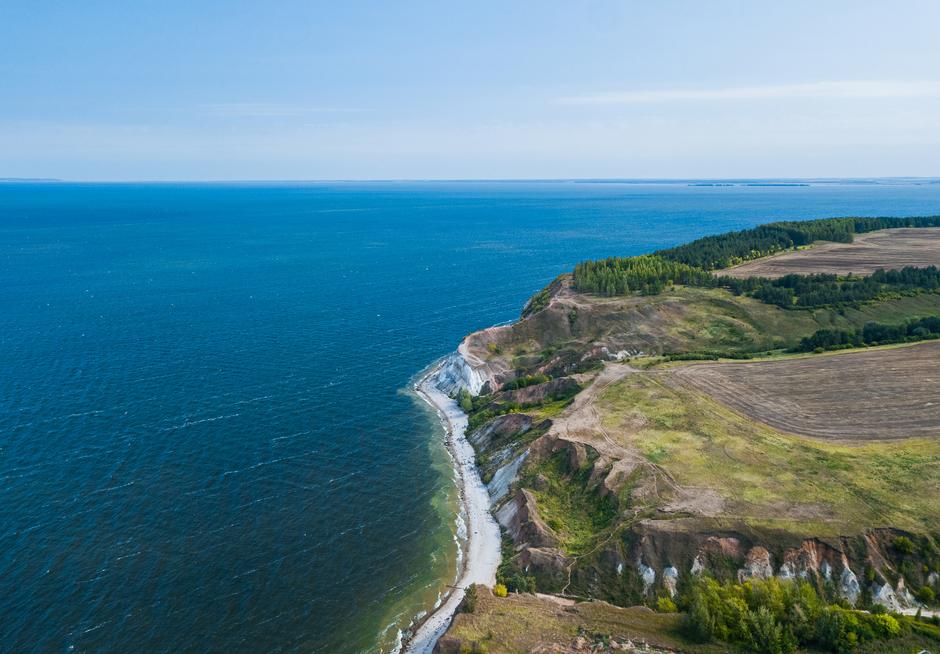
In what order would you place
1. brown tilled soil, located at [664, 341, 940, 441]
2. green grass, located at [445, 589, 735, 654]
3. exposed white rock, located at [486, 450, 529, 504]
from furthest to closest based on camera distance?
brown tilled soil, located at [664, 341, 940, 441]
exposed white rock, located at [486, 450, 529, 504]
green grass, located at [445, 589, 735, 654]

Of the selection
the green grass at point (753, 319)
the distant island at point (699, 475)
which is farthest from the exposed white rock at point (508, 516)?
the green grass at point (753, 319)

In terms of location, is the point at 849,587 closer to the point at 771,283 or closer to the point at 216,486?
the point at 216,486

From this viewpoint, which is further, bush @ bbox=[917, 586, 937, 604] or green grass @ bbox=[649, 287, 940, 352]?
green grass @ bbox=[649, 287, 940, 352]

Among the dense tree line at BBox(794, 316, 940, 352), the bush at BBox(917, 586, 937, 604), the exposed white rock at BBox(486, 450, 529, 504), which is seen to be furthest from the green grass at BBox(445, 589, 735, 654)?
the dense tree line at BBox(794, 316, 940, 352)

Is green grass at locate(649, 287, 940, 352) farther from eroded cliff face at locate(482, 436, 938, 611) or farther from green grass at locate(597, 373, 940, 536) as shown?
eroded cliff face at locate(482, 436, 938, 611)

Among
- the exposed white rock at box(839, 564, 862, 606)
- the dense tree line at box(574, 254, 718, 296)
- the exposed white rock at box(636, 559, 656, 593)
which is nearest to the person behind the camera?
the exposed white rock at box(839, 564, 862, 606)

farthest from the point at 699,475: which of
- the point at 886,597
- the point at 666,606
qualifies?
the point at 886,597

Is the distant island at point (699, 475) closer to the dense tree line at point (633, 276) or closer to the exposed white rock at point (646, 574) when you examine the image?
the exposed white rock at point (646, 574)

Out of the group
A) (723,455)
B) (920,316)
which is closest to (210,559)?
(723,455)
